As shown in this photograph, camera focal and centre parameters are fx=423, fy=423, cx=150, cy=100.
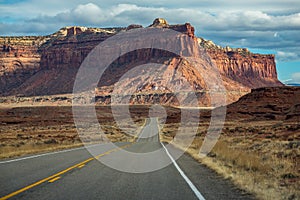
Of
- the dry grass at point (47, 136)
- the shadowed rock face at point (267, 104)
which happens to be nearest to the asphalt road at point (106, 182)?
the dry grass at point (47, 136)

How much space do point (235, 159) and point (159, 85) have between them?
14006 centimetres

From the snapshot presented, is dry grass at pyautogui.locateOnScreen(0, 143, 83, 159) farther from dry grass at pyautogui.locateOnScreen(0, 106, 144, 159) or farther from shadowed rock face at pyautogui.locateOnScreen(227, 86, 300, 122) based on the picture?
shadowed rock face at pyautogui.locateOnScreen(227, 86, 300, 122)

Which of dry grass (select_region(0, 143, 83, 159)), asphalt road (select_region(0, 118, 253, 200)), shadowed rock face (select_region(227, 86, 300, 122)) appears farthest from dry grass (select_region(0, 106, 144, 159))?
shadowed rock face (select_region(227, 86, 300, 122))

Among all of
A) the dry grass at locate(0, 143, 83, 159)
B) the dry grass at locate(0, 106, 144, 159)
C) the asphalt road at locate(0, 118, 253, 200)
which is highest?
the asphalt road at locate(0, 118, 253, 200)

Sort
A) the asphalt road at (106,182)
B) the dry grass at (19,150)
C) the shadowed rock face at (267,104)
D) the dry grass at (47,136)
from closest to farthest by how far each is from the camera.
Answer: the asphalt road at (106,182) → the dry grass at (19,150) → the dry grass at (47,136) → the shadowed rock face at (267,104)

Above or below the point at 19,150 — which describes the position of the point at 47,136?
below

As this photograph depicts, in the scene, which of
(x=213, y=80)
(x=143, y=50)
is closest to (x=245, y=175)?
(x=213, y=80)

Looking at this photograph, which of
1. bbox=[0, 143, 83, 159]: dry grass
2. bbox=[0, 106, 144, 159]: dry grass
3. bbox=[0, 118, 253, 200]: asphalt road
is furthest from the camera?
bbox=[0, 106, 144, 159]: dry grass

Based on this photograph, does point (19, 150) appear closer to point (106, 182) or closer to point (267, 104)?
point (106, 182)

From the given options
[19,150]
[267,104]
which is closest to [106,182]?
[19,150]

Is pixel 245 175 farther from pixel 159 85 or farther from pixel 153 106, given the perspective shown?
pixel 159 85

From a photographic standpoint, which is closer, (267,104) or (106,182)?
(106,182)

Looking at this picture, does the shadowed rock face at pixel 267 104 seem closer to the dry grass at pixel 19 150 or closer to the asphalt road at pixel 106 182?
the dry grass at pixel 19 150

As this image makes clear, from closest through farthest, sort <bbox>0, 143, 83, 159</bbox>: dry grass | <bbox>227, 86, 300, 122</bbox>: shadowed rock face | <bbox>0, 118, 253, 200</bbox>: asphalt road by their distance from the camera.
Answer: <bbox>0, 118, 253, 200</bbox>: asphalt road < <bbox>0, 143, 83, 159</bbox>: dry grass < <bbox>227, 86, 300, 122</bbox>: shadowed rock face
